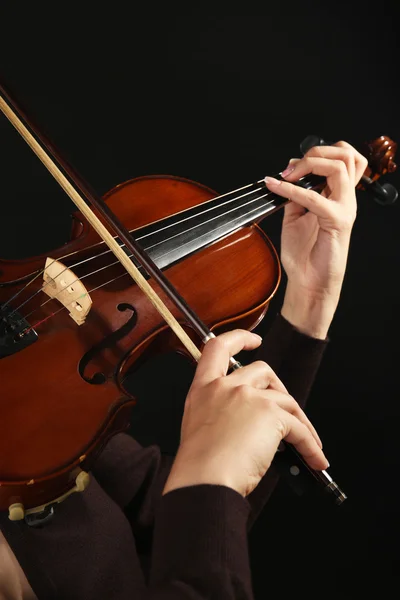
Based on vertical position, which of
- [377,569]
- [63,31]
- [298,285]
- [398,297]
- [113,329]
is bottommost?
[377,569]

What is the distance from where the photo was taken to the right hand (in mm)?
505

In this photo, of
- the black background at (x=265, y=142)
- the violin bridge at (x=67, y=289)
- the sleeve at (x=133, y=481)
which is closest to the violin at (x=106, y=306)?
the violin bridge at (x=67, y=289)

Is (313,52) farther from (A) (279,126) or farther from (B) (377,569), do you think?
(B) (377,569)

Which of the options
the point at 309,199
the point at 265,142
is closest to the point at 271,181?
the point at 309,199

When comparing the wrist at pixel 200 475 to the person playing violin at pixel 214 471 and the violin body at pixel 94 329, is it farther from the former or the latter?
the violin body at pixel 94 329

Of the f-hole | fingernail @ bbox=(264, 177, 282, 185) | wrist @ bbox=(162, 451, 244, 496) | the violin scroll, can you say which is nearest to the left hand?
fingernail @ bbox=(264, 177, 282, 185)

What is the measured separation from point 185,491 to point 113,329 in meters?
0.28

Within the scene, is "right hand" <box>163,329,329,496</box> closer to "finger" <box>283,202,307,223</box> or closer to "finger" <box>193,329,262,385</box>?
"finger" <box>193,329,262,385</box>

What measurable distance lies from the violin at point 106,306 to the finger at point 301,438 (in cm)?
3

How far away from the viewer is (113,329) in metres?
0.73

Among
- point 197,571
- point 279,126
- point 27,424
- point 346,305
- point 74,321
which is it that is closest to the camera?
point 197,571

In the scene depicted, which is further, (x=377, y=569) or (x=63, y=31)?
(x=63, y=31)

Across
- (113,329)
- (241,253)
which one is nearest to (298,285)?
(241,253)

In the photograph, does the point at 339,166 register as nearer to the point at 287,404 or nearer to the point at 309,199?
the point at 309,199
